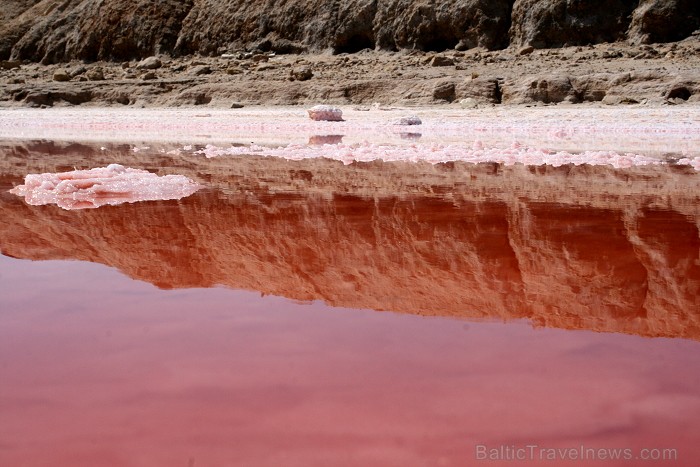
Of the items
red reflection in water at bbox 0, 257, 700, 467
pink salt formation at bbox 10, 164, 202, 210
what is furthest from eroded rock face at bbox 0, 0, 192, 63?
red reflection in water at bbox 0, 257, 700, 467

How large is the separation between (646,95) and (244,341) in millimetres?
15119

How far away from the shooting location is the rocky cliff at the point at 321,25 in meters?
24.9

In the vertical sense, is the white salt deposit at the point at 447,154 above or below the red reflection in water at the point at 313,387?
above

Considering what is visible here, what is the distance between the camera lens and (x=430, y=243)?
12.4 ft

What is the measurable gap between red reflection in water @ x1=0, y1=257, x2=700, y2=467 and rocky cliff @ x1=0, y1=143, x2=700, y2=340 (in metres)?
0.25

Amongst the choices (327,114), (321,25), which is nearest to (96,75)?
(321,25)

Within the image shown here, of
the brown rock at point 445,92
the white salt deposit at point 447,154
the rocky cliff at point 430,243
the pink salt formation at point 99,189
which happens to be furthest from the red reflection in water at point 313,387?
the brown rock at point 445,92

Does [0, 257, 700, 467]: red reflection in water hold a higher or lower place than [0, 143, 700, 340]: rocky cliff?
lower

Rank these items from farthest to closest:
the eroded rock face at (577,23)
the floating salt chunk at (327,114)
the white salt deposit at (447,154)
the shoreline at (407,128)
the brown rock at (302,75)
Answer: the eroded rock face at (577,23) → the brown rock at (302,75) → the floating salt chunk at (327,114) → the shoreline at (407,128) → the white salt deposit at (447,154)

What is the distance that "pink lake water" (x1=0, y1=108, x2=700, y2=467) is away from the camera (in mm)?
1675

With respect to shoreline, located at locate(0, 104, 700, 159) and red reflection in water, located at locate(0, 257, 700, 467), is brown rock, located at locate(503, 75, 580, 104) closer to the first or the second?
shoreline, located at locate(0, 104, 700, 159)

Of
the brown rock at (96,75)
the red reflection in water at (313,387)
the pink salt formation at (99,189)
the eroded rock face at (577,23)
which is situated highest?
the eroded rock face at (577,23)

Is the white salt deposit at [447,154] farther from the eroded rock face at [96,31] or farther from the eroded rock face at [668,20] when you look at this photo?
the eroded rock face at [96,31]

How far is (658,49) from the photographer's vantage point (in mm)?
22578
